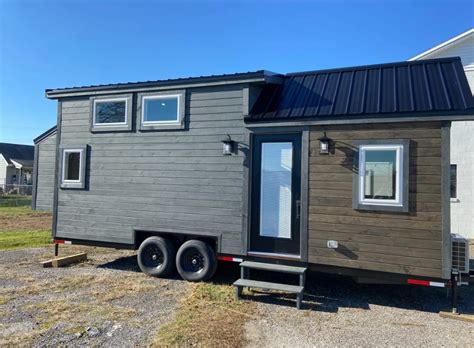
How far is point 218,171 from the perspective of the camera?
6402mm

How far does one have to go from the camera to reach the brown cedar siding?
4.99m

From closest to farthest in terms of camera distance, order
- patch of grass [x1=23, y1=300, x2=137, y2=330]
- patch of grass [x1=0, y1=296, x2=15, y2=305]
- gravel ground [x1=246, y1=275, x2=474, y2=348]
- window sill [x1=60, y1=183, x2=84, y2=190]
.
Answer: gravel ground [x1=246, y1=275, x2=474, y2=348] → patch of grass [x1=23, y1=300, x2=137, y2=330] → patch of grass [x1=0, y1=296, x2=15, y2=305] → window sill [x1=60, y1=183, x2=84, y2=190]

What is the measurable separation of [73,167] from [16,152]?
3389 centimetres

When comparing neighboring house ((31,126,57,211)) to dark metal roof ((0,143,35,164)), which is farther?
dark metal roof ((0,143,35,164))

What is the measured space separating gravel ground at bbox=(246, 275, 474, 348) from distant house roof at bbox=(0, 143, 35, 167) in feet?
116

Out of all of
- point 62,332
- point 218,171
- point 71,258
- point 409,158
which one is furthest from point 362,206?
point 71,258

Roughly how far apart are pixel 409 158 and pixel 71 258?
6.85 m

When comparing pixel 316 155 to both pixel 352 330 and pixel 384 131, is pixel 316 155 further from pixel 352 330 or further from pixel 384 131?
pixel 352 330

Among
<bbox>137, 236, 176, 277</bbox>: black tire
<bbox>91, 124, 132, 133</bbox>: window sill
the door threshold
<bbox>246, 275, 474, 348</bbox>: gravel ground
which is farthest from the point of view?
<bbox>91, 124, 132, 133</bbox>: window sill

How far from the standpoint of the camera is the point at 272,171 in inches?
241

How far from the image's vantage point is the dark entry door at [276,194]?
5.92 meters

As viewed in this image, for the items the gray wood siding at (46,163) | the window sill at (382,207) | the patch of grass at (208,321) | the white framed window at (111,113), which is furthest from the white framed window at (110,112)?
the gray wood siding at (46,163)

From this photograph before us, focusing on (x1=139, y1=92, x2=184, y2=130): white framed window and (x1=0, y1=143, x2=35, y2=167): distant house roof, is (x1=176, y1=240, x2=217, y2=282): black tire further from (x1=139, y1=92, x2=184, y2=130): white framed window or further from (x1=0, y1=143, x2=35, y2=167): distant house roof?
(x1=0, y1=143, x2=35, y2=167): distant house roof

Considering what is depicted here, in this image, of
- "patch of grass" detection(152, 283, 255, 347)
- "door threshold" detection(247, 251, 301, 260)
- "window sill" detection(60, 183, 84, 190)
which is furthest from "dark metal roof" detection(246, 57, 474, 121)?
"window sill" detection(60, 183, 84, 190)
